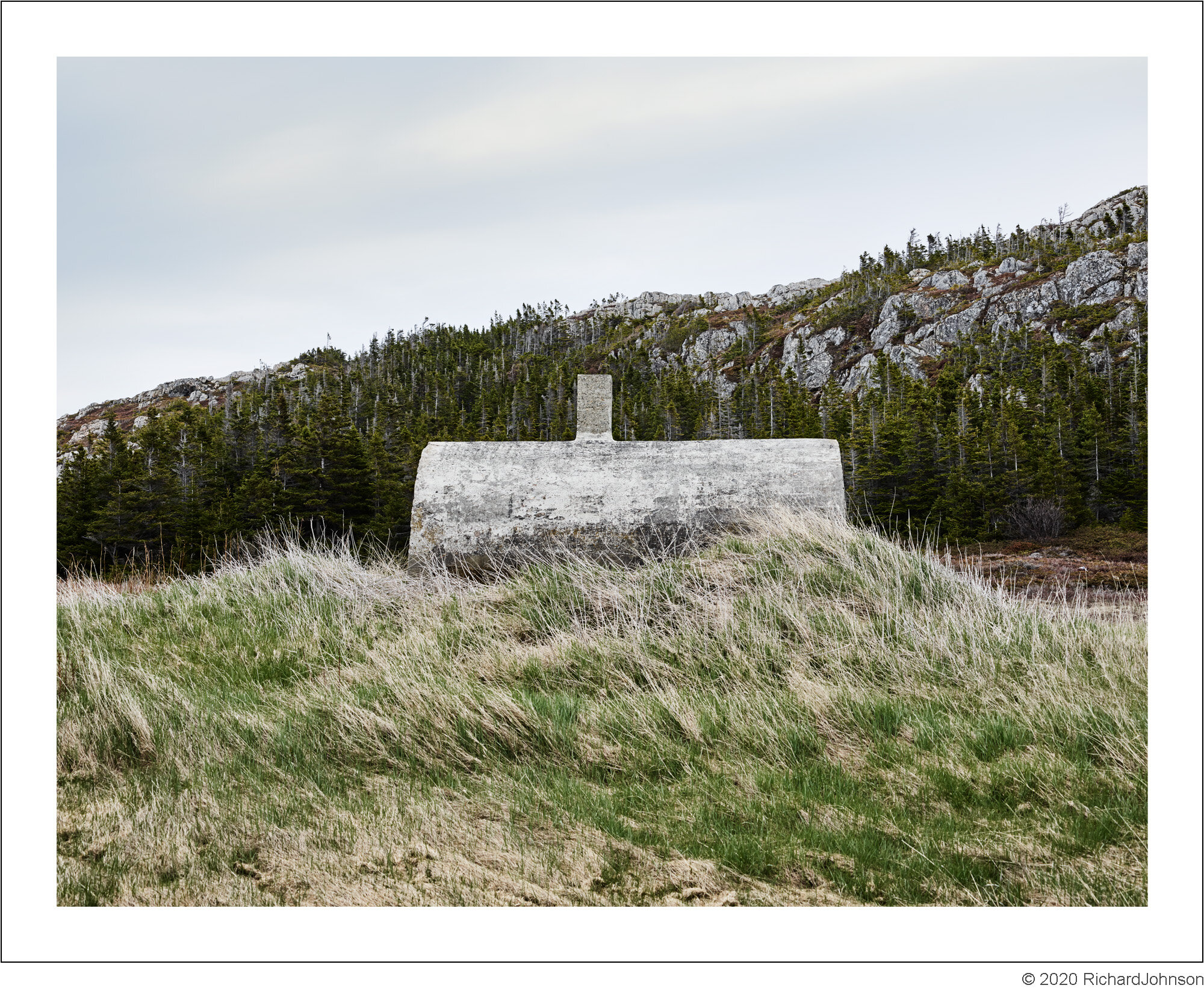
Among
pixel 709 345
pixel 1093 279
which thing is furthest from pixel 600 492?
pixel 709 345

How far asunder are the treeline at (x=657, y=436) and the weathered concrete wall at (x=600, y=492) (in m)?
4.65

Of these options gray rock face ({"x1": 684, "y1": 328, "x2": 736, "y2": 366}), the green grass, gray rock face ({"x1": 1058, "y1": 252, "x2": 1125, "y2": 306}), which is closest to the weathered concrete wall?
the green grass

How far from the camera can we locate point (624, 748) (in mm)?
4598

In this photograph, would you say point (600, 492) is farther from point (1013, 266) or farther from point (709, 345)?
point (709, 345)

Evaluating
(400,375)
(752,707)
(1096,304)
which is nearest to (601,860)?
(752,707)

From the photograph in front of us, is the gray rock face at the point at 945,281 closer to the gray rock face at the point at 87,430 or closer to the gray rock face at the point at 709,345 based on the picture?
the gray rock face at the point at 709,345

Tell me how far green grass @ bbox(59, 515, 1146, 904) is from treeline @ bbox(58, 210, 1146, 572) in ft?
22.0

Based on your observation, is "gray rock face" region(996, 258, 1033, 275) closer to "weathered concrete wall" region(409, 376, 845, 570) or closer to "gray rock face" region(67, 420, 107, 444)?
"weathered concrete wall" region(409, 376, 845, 570)

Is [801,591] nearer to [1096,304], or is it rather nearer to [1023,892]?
[1023,892]

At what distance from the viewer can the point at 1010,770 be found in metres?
4.19

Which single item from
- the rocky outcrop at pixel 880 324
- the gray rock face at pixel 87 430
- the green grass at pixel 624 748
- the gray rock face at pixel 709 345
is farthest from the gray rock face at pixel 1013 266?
the gray rock face at pixel 87 430

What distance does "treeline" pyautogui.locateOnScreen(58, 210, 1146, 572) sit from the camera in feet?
76.2

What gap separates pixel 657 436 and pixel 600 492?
38.8m

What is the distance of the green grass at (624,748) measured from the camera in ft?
11.6
